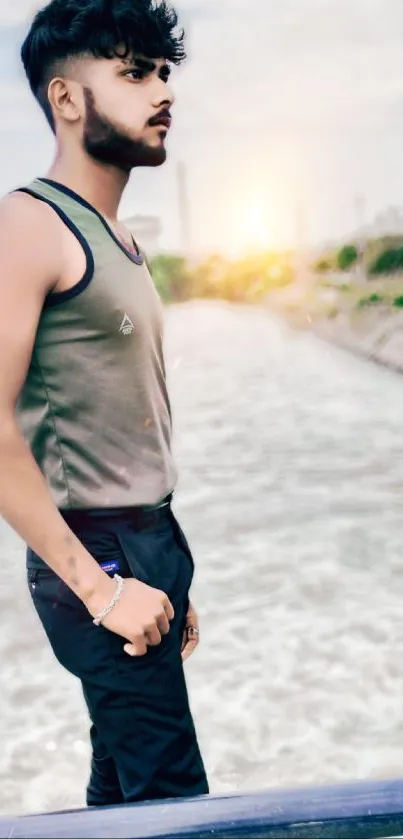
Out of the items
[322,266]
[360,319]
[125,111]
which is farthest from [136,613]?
[322,266]

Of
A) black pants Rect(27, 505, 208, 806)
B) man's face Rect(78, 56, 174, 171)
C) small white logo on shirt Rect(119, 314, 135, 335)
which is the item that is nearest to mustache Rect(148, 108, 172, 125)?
man's face Rect(78, 56, 174, 171)

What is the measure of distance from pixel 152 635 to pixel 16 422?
327 mm

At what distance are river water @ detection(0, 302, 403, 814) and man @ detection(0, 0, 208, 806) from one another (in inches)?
47.1

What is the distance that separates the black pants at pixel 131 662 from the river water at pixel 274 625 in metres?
1.19

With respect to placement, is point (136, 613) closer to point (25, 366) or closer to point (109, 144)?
point (25, 366)

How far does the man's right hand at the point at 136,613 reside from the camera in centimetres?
108

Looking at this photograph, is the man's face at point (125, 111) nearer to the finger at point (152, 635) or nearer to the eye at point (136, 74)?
the eye at point (136, 74)

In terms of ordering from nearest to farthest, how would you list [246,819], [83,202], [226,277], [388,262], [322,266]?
[246,819], [83,202], [388,262], [322,266], [226,277]

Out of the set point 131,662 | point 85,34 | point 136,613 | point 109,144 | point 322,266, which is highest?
point 85,34

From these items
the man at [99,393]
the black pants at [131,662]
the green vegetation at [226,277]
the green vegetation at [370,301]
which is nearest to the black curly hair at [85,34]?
the man at [99,393]

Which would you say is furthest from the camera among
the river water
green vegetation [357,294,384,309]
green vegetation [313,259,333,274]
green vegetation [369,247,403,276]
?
green vegetation [313,259,333,274]

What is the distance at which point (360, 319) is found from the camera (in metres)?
15.9

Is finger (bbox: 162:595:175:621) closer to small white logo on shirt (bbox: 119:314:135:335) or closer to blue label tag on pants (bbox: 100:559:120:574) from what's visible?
blue label tag on pants (bbox: 100:559:120:574)

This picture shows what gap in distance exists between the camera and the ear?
111 centimetres
